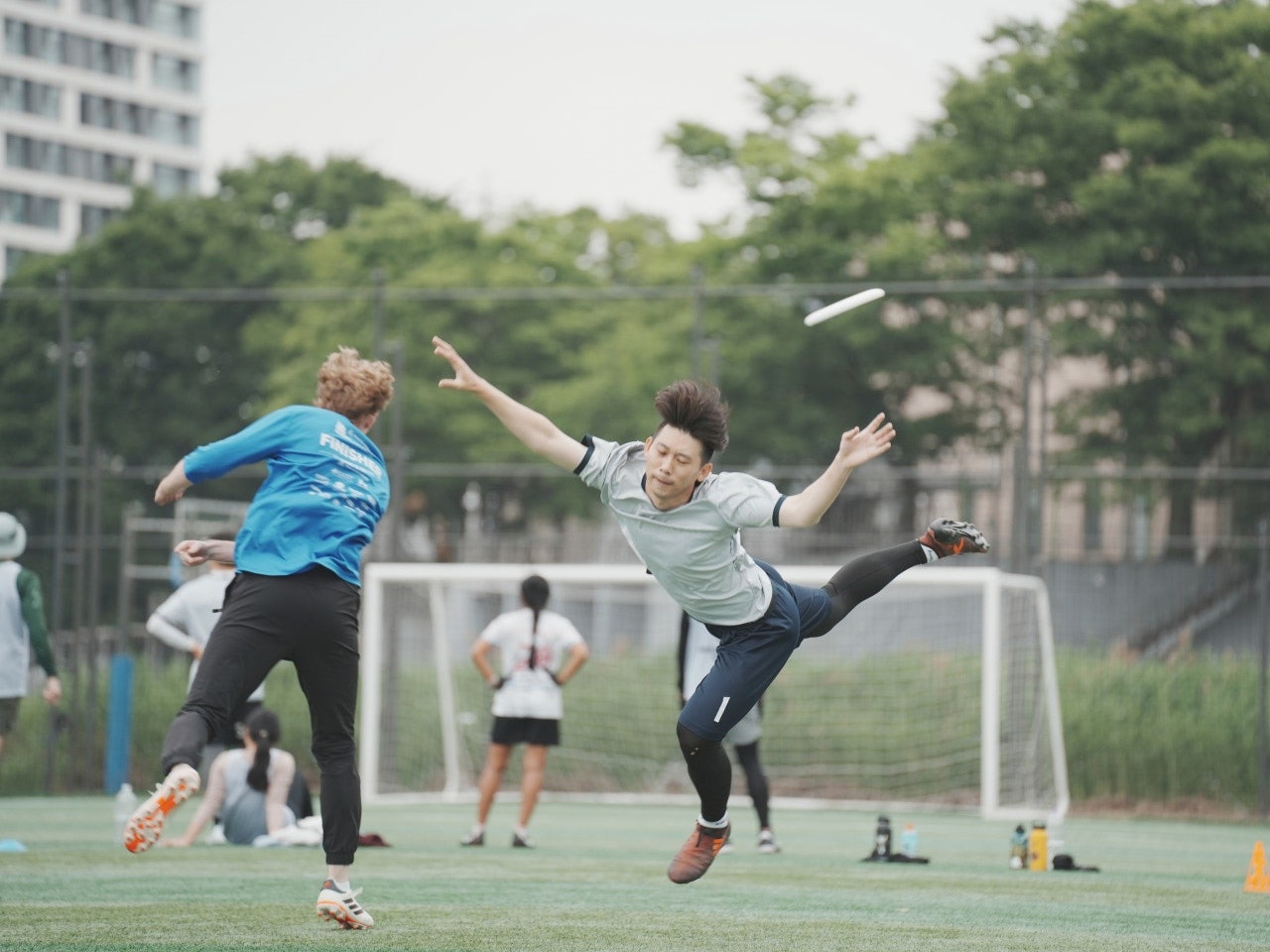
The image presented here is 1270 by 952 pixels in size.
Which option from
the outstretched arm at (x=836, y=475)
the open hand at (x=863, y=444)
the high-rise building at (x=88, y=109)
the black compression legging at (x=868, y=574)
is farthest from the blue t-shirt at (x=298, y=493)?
the high-rise building at (x=88, y=109)

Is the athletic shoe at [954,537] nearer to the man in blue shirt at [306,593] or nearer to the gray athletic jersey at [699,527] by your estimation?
the gray athletic jersey at [699,527]

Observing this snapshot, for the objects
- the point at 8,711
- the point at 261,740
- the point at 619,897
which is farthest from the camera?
the point at 261,740

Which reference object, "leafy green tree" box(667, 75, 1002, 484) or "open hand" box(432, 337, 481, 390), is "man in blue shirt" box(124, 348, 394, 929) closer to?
"open hand" box(432, 337, 481, 390)

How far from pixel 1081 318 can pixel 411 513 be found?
50.2 feet

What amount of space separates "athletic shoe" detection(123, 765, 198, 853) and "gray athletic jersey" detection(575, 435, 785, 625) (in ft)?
6.11

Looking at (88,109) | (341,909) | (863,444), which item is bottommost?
(341,909)

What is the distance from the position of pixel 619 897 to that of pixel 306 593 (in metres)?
2.66

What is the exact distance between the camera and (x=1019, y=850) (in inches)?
421

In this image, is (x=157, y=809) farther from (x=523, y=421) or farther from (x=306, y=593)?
(x=523, y=421)

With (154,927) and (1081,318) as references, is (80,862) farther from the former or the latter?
(1081,318)

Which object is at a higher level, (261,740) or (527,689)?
(527,689)

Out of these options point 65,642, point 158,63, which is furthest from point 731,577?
point 158,63

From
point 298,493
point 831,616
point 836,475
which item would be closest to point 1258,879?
point 831,616

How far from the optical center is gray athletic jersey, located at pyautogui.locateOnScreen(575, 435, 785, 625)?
273 inches
